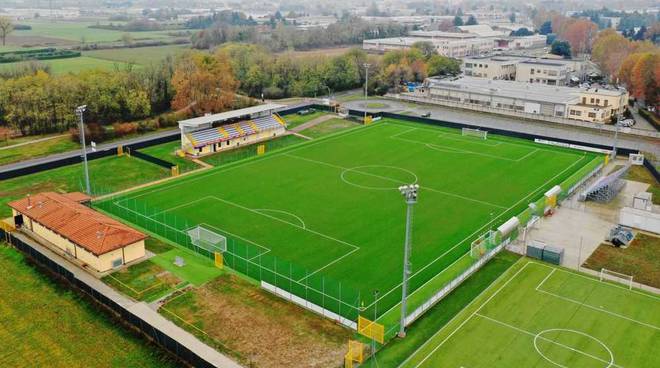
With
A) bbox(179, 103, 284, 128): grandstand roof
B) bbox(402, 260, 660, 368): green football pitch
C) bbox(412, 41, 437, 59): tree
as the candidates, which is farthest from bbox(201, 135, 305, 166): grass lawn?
bbox(412, 41, 437, 59): tree

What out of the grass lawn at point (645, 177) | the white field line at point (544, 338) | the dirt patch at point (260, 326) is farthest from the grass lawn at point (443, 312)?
the grass lawn at point (645, 177)

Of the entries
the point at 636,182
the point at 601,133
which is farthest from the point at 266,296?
the point at 601,133

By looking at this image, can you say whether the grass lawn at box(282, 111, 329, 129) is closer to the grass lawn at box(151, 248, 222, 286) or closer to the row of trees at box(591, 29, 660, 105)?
the grass lawn at box(151, 248, 222, 286)

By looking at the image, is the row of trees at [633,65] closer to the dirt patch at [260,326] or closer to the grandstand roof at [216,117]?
the grandstand roof at [216,117]

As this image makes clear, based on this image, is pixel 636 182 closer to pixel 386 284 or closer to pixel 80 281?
pixel 386 284

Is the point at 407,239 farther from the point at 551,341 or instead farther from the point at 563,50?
the point at 563,50

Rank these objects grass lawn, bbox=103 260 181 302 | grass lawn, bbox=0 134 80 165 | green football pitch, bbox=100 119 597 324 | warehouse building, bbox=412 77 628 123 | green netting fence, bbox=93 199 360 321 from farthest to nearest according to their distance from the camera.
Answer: warehouse building, bbox=412 77 628 123
grass lawn, bbox=0 134 80 165
green football pitch, bbox=100 119 597 324
grass lawn, bbox=103 260 181 302
green netting fence, bbox=93 199 360 321
